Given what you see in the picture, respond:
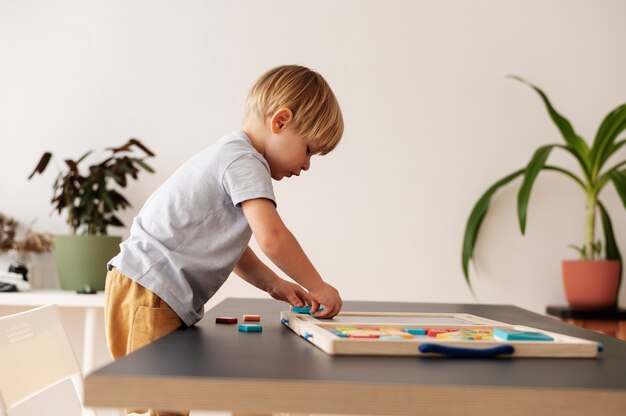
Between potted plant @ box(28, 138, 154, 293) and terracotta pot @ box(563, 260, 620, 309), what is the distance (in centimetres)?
159

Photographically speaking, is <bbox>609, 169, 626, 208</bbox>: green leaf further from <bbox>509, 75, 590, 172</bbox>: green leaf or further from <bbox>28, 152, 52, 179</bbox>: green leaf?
<bbox>28, 152, 52, 179</bbox>: green leaf

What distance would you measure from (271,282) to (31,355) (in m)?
0.49

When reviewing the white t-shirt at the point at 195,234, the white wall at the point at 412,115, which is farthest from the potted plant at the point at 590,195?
the white t-shirt at the point at 195,234

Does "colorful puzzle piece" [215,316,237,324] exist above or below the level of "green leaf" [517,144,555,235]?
below

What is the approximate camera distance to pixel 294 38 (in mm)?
2990

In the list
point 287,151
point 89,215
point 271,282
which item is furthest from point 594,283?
point 89,215

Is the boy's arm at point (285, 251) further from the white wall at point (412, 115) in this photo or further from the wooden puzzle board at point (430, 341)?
the white wall at point (412, 115)

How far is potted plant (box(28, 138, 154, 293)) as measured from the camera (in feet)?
9.13

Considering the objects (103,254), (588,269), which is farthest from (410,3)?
(103,254)

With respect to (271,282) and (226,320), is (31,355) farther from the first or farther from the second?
(271,282)

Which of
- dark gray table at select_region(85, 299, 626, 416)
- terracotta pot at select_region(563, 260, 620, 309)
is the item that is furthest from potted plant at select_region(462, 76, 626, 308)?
dark gray table at select_region(85, 299, 626, 416)

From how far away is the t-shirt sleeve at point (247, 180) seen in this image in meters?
1.26

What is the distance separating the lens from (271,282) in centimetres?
159

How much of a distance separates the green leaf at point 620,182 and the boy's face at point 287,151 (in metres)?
1.48
